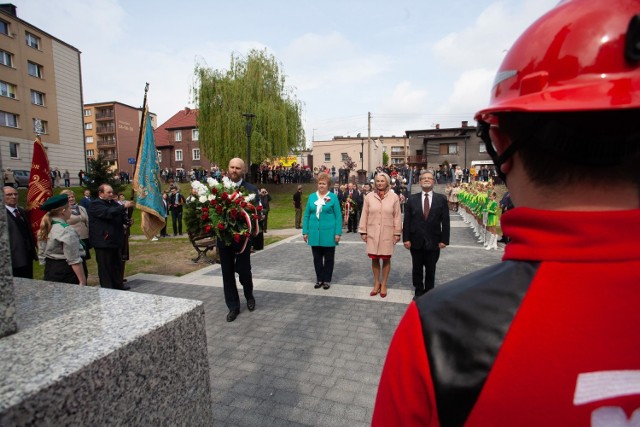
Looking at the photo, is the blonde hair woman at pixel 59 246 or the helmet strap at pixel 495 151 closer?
the helmet strap at pixel 495 151

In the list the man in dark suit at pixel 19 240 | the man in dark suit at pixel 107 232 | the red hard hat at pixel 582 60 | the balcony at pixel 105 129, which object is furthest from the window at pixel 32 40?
the red hard hat at pixel 582 60

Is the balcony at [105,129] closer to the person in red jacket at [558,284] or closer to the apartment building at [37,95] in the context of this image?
the apartment building at [37,95]

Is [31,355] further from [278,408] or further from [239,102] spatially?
[239,102]

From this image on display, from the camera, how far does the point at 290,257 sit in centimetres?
995

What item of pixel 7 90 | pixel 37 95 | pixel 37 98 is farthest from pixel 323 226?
pixel 37 95

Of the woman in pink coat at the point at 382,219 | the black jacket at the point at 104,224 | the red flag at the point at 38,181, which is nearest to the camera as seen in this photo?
the woman in pink coat at the point at 382,219

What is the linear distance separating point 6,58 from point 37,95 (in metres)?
3.39

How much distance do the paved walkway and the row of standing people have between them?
571 millimetres

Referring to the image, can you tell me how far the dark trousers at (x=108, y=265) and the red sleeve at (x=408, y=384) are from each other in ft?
21.8

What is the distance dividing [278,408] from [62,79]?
4229cm

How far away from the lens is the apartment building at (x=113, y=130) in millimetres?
66188

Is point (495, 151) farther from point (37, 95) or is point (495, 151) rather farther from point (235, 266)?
point (37, 95)

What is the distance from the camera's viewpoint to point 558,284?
752 mm

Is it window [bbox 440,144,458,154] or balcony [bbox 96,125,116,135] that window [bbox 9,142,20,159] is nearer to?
balcony [bbox 96,125,116,135]
